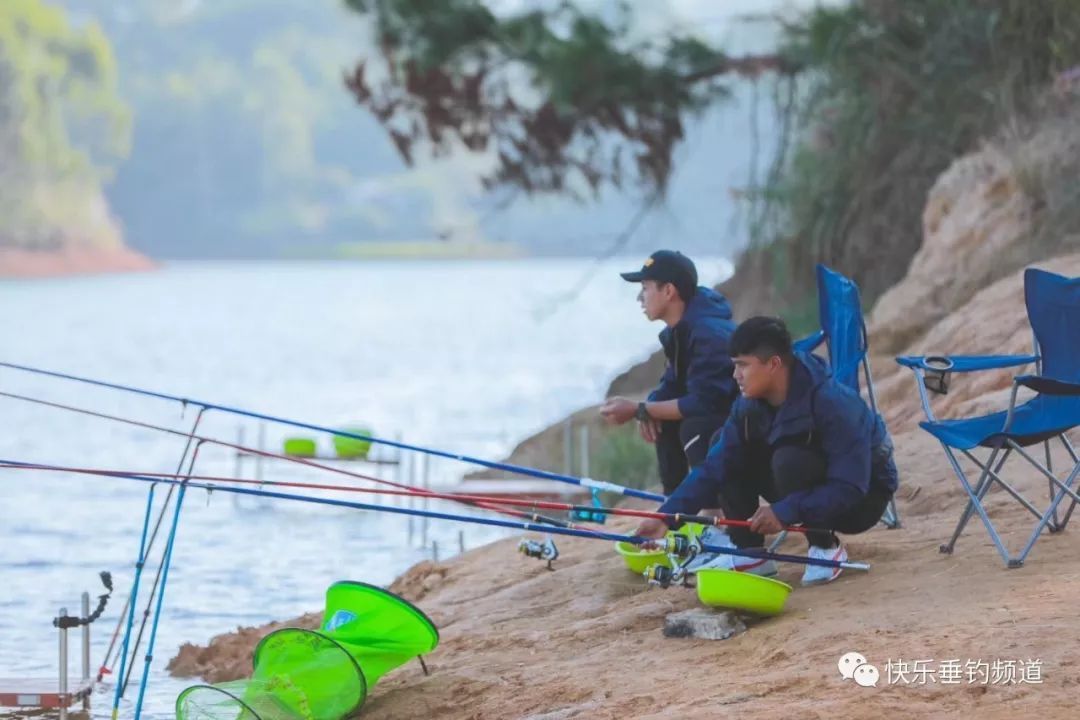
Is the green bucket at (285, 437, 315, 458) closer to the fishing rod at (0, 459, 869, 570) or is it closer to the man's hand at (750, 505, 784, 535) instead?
the fishing rod at (0, 459, 869, 570)

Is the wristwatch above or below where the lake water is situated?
below

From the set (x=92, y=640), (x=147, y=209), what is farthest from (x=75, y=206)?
(x=92, y=640)

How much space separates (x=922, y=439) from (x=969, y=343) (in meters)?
1.55

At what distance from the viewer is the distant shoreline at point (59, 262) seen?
3297 inches

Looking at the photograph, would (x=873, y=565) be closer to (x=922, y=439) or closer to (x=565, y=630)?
(x=565, y=630)

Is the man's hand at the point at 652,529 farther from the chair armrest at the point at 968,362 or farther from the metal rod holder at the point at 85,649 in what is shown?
the metal rod holder at the point at 85,649

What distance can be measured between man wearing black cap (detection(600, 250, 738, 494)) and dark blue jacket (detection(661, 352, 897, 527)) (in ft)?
1.91

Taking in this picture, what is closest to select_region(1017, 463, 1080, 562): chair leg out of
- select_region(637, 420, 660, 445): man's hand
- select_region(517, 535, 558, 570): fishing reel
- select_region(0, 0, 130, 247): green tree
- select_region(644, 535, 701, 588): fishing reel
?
select_region(644, 535, 701, 588): fishing reel

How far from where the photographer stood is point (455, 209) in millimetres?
94312

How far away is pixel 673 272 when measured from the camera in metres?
6.27

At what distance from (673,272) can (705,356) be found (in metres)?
0.31

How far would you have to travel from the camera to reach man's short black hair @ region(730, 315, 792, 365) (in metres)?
5.47

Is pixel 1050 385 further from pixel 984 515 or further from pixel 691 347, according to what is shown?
pixel 691 347

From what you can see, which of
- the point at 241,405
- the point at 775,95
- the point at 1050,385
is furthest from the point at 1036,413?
the point at 241,405
